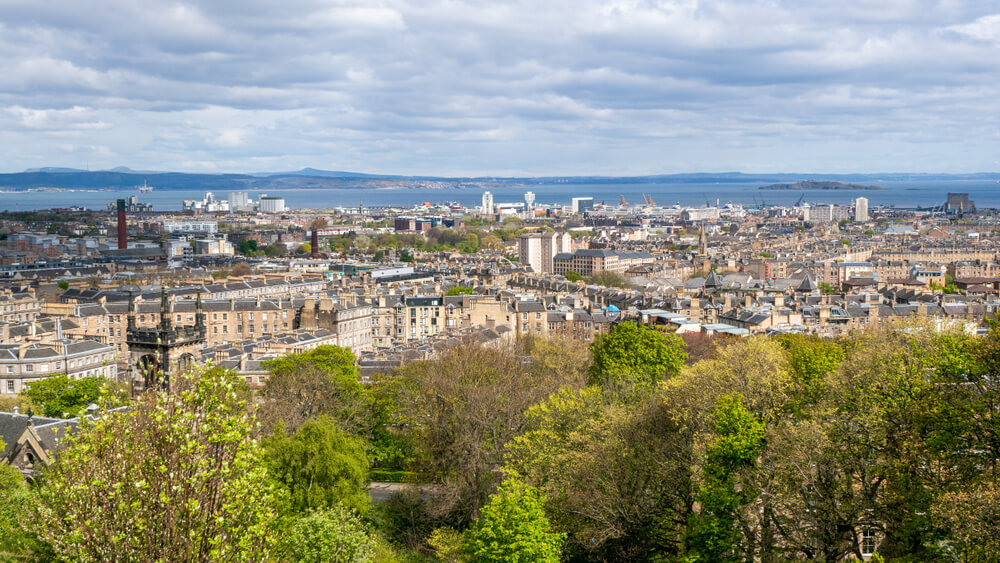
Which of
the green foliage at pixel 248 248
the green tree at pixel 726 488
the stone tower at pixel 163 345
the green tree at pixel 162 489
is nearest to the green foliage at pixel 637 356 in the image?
the green tree at pixel 726 488

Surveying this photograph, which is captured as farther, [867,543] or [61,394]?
[61,394]

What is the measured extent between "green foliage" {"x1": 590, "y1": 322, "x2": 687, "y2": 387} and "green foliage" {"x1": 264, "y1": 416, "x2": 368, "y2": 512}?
636 inches

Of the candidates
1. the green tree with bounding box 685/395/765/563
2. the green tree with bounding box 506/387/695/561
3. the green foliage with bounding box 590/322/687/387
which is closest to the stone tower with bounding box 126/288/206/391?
the green tree with bounding box 506/387/695/561

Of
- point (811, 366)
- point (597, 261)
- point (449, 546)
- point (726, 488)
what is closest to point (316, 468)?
point (449, 546)

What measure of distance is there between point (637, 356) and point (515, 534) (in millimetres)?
22111

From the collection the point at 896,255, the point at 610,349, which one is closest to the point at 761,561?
the point at 610,349

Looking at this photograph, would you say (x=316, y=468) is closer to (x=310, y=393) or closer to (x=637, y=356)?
(x=310, y=393)

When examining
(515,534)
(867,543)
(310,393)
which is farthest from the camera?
(310,393)

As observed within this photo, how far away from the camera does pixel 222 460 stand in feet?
52.6

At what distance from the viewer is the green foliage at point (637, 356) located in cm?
4797

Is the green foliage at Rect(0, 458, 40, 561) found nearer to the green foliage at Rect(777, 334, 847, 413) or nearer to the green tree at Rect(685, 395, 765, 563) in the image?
the green tree at Rect(685, 395, 765, 563)

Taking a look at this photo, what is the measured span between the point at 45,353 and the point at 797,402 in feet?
147

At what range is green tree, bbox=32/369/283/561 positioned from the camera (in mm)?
15047

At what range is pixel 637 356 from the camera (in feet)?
162
